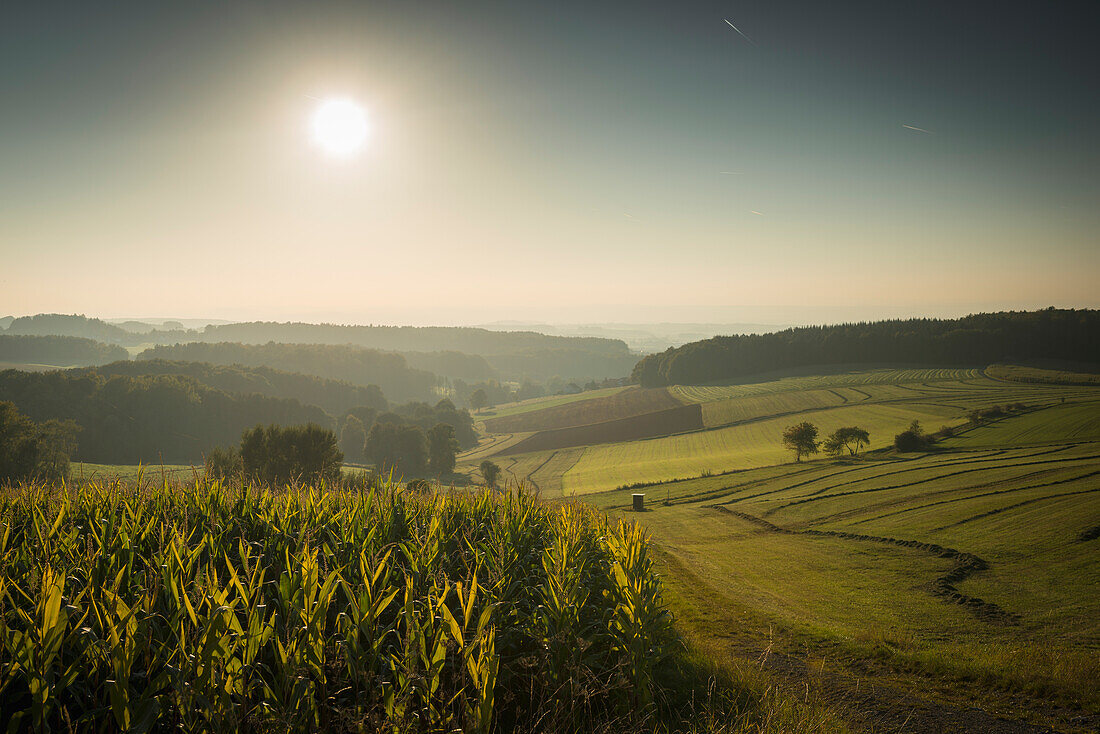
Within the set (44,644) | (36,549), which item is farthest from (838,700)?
(36,549)

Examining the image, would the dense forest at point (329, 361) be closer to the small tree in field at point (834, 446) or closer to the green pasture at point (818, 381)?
the green pasture at point (818, 381)

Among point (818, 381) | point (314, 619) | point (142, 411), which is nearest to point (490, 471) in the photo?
point (142, 411)

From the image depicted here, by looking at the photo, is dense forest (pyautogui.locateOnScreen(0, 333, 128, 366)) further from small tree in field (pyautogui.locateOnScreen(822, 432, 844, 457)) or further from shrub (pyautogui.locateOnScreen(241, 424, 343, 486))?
small tree in field (pyautogui.locateOnScreen(822, 432, 844, 457))

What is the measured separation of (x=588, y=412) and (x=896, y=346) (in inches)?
2539

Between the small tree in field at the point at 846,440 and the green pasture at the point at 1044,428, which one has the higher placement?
the green pasture at the point at 1044,428

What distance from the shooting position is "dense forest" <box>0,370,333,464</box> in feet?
250

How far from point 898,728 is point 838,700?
38.3 inches

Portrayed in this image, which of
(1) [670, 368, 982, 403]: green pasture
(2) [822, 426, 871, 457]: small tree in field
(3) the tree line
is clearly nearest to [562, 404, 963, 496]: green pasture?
(2) [822, 426, 871, 457]: small tree in field

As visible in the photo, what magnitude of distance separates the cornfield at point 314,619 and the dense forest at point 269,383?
107 metres

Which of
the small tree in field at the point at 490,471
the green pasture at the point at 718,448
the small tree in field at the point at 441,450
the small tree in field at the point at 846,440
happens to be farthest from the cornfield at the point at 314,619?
the small tree in field at the point at 441,450

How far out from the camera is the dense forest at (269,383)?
110 metres

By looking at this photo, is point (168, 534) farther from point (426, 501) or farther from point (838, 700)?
point (838, 700)

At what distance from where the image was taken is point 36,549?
5.78 metres

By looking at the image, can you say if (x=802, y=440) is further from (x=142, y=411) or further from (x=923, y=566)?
(x=142, y=411)
